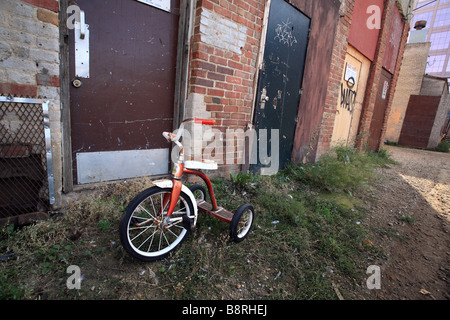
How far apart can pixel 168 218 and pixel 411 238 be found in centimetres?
280

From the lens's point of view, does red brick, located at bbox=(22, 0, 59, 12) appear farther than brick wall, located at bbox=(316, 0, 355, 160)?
No

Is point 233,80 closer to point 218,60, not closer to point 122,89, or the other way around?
point 218,60

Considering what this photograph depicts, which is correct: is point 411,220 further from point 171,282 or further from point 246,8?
point 246,8

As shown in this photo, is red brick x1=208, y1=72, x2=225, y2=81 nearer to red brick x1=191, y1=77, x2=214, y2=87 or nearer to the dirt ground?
red brick x1=191, y1=77, x2=214, y2=87

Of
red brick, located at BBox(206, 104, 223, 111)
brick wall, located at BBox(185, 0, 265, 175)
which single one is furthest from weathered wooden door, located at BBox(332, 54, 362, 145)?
red brick, located at BBox(206, 104, 223, 111)

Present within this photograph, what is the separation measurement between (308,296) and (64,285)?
5.62 ft

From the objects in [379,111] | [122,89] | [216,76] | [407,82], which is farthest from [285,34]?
[407,82]

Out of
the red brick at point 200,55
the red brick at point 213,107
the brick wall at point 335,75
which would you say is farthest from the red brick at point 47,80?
the brick wall at point 335,75

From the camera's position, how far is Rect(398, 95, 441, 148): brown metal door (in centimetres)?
1241

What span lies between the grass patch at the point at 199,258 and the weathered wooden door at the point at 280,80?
58.9 inches

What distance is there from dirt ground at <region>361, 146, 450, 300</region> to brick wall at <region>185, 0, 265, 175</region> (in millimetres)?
2141

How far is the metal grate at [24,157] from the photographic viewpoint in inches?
72.5

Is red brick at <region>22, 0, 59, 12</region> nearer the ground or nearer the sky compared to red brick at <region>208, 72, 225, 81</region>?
nearer the sky

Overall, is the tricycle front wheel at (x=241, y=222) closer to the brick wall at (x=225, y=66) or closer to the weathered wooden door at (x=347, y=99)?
the brick wall at (x=225, y=66)
